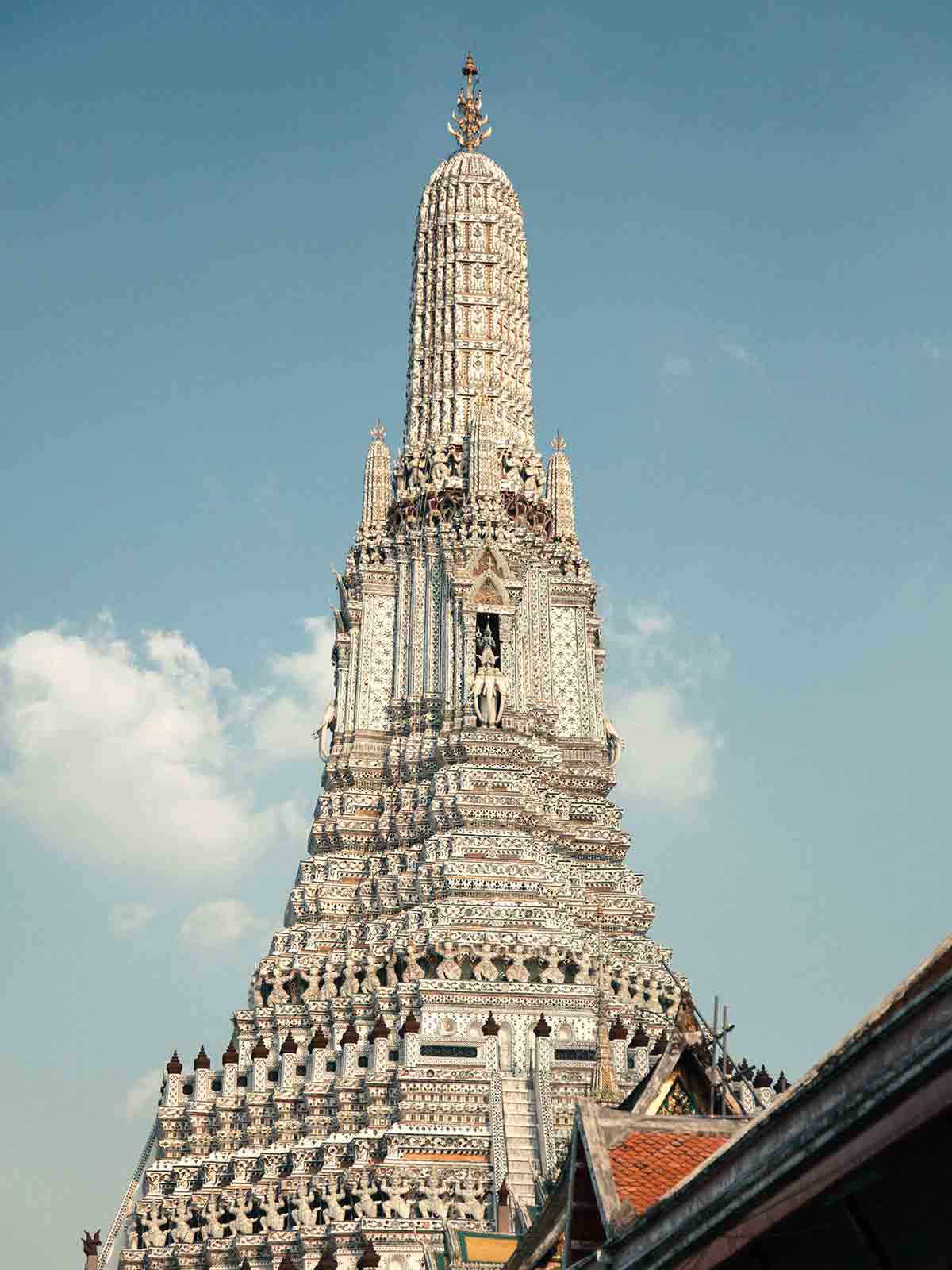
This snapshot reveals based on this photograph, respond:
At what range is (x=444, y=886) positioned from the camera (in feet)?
189

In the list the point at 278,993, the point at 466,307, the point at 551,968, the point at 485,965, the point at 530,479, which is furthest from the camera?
the point at 466,307

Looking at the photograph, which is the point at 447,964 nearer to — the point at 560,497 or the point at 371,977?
the point at 371,977

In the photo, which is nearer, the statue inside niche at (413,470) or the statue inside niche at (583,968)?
the statue inside niche at (583,968)

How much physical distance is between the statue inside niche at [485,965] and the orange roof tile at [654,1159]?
40.7 meters

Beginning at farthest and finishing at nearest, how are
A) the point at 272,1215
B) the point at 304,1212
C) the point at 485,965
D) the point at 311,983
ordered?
the point at 311,983 < the point at 485,965 < the point at 272,1215 < the point at 304,1212

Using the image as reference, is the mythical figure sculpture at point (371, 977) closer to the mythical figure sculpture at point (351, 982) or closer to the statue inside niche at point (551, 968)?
the mythical figure sculpture at point (351, 982)

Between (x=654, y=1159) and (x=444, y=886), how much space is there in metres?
45.2

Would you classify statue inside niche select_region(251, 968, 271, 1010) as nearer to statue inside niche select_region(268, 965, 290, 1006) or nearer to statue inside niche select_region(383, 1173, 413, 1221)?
statue inside niche select_region(268, 965, 290, 1006)

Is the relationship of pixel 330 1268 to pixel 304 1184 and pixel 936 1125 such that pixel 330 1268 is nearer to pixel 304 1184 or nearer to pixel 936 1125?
pixel 304 1184

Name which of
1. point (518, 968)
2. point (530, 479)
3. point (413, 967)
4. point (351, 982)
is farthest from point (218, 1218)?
point (530, 479)

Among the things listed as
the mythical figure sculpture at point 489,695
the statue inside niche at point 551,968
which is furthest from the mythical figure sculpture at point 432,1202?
the mythical figure sculpture at point 489,695

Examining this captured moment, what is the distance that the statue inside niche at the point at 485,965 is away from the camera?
175ft

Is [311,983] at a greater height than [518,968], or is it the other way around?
[311,983]

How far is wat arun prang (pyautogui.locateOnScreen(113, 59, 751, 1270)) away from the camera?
152ft
